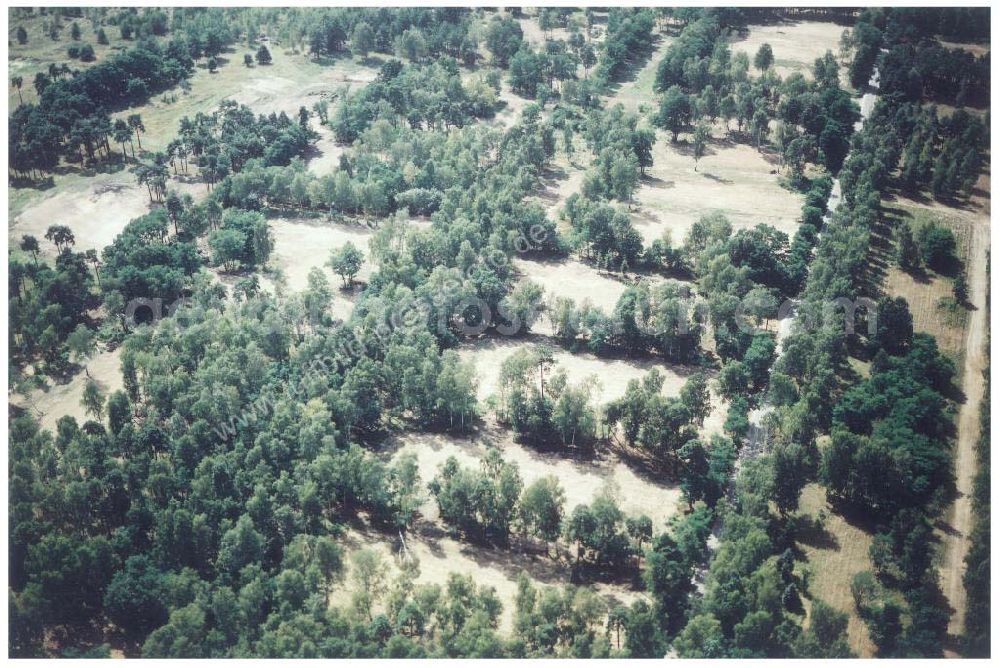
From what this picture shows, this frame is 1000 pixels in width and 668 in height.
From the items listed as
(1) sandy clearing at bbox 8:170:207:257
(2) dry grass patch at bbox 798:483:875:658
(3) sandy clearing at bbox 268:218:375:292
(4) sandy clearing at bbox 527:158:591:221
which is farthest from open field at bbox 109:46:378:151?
(2) dry grass patch at bbox 798:483:875:658

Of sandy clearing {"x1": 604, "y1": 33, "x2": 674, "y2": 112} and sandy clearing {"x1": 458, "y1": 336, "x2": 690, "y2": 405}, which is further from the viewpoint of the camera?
sandy clearing {"x1": 604, "y1": 33, "x2": 674, "y2": 112}

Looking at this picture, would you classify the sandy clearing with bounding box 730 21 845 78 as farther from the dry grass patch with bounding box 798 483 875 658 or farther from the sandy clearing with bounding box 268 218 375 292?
the dry grass patch with bounding box 798 483 875 658

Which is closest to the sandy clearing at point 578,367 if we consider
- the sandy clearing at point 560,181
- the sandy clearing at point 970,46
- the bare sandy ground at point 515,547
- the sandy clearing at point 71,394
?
the bare sandy ground at point 515,547

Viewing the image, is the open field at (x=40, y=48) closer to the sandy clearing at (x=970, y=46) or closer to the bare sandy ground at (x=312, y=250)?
the bare sandy ground at (x=312, y=250)

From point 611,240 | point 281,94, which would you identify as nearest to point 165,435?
point 611,240

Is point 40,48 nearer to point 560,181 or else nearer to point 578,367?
point 560,181

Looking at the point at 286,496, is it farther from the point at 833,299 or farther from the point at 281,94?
the point at 281,94

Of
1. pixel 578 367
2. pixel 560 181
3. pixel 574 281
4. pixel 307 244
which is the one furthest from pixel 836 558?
pixel 560 181
